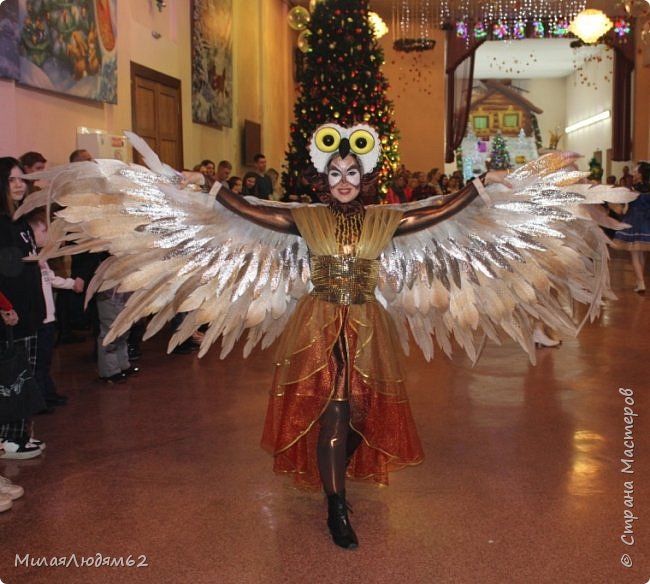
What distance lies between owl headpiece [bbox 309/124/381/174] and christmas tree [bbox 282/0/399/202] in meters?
6.50

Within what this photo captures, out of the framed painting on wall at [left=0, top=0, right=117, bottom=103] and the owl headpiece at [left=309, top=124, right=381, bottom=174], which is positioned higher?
the framed painting on wall at [left=0, top=0, right=117, bottom=103]

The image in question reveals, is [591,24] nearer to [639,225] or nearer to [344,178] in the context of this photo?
[639,225]

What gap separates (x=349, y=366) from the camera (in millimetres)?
3396

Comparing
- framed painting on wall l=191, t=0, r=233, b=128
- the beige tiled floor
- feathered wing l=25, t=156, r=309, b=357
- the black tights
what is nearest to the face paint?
feathered wing l=25, t=156, r=309, b=357

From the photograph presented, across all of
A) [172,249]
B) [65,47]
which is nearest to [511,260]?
[172,249]

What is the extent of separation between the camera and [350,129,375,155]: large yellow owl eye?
11.5 ft

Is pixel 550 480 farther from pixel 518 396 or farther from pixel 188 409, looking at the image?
pixel 188 409

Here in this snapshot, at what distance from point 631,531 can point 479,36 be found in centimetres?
1645

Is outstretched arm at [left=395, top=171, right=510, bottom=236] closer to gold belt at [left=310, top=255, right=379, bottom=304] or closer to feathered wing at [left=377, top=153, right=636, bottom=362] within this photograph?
feathered wing at [left=377, top=153, right=636, bottom=362]

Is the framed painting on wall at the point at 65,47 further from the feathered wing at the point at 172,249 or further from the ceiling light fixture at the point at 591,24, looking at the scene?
the ceiling light fixture at the point at 591,24

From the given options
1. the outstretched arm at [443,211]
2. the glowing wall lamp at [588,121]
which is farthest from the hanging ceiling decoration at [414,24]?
the outstretched arm at [443,211]

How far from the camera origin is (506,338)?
783cm

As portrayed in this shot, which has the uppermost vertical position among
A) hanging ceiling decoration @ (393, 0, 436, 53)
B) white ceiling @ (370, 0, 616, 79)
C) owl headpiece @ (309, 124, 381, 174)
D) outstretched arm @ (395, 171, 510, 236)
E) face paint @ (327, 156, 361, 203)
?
white ceiling @ (370, 0, 616, 79)

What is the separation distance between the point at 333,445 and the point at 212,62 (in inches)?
342
